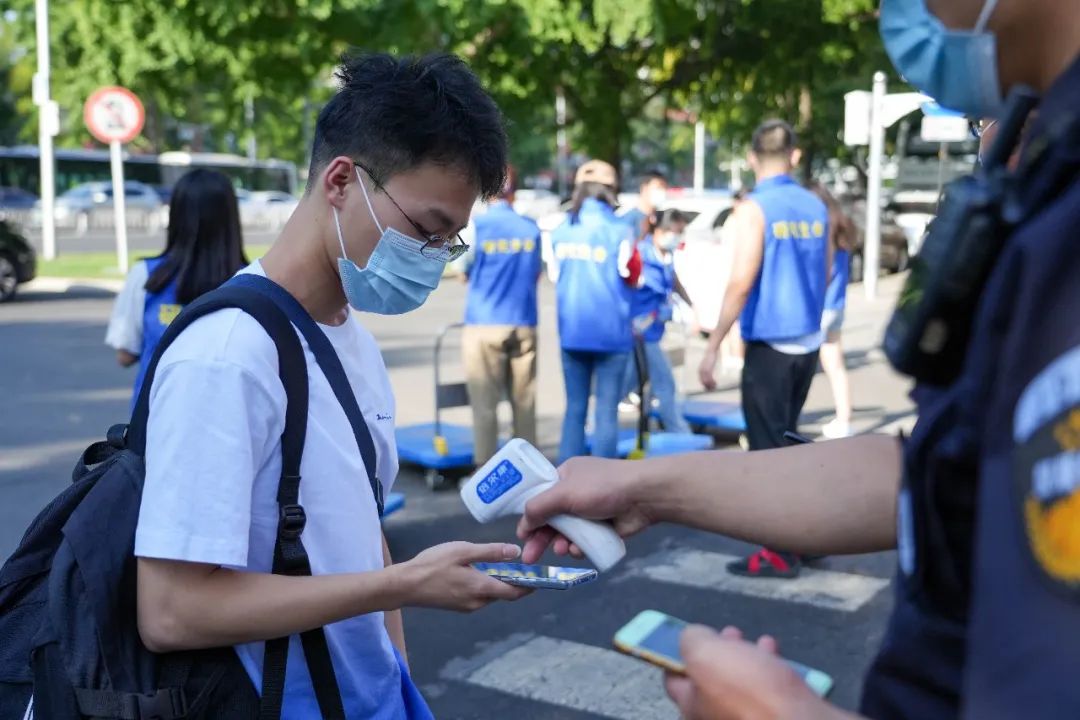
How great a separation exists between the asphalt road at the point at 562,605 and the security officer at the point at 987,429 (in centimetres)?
331

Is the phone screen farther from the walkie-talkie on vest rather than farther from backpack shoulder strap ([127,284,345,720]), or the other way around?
backpack shoulder strap ([127,284,345,720])

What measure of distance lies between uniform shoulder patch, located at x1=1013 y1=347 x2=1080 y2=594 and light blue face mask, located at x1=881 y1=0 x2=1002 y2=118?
36cm

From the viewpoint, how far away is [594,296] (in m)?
7.45

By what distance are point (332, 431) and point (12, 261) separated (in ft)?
55.8

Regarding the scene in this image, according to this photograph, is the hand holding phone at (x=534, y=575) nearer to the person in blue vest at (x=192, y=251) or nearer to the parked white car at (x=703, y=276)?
the person in blue vest at (x=192, y=251)

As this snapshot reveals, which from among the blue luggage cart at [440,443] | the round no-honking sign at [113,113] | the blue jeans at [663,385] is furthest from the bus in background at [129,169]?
the blue luggage cart at [440,443]

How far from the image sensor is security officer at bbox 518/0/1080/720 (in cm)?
79

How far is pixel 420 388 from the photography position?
11000 mm

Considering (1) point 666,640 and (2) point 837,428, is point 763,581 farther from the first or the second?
(1) point 666,640

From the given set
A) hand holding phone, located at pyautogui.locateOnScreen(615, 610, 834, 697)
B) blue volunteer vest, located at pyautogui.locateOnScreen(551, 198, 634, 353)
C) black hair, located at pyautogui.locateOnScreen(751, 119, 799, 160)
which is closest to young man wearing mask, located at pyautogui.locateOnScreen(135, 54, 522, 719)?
hand holding phone, located at pyautogui.locateOnScreen(615, 610, 834, 697)

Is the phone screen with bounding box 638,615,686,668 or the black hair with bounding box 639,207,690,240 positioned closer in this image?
the phone screen with bounding box 638,615,686,668

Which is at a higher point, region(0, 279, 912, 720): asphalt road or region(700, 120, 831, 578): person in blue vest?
region(700, 120, 831, 578): person in blue vest

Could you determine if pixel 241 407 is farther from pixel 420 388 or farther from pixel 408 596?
pixel 420 388

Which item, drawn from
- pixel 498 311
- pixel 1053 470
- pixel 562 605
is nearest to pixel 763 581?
pixel 562 605
